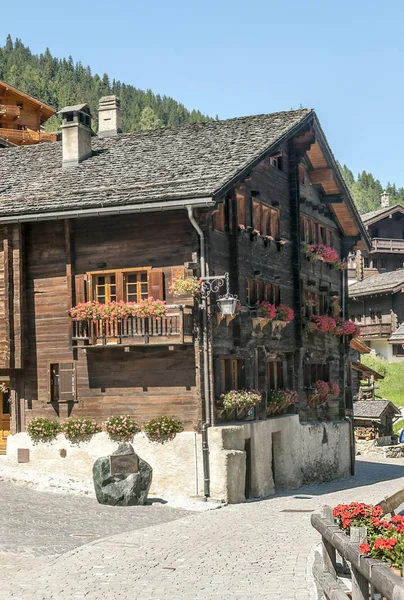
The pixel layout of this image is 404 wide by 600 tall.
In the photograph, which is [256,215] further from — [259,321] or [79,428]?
[79,428]

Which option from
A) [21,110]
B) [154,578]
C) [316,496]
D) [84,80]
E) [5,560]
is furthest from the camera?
[84,80]

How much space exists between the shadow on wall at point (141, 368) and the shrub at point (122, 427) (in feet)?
2.94

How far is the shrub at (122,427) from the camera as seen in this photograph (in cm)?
2494

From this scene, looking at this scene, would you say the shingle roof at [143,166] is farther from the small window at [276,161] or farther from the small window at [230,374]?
the small window at [230,374]

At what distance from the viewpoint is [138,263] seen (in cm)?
2538

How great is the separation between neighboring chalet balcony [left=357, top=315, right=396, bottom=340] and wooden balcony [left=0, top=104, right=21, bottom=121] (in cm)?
3080

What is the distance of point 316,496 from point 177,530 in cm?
887

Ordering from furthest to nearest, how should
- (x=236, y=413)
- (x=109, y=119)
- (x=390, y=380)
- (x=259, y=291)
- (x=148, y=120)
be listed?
1. (x=148, y=120)
2. (x=390, y=380)
3. (x=109, y=119)
4. (x=259, y=291)
5. (x=236, y=413)

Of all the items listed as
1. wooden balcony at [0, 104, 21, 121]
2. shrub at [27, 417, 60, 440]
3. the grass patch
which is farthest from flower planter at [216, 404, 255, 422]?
wooden balcony at [0, 104, 21, 121]

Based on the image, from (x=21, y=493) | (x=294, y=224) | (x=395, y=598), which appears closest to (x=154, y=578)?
(x=395, y=598)

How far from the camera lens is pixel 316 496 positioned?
27156 mm

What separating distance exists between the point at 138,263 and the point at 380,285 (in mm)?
44196

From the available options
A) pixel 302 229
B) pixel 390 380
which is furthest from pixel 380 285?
pixel 302 229

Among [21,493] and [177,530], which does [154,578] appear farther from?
[21,493]
